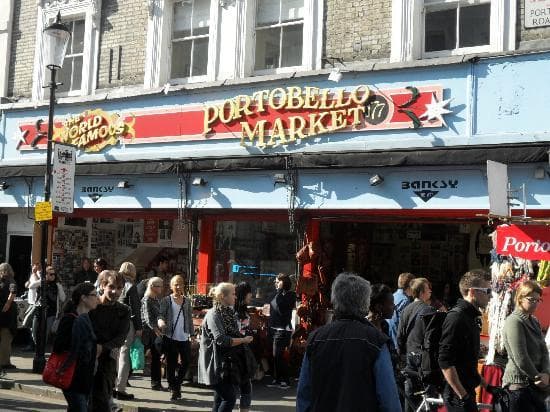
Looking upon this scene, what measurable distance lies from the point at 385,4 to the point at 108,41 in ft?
19.7

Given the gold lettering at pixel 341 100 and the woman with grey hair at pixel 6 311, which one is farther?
the gold lettering at pixel 341 100

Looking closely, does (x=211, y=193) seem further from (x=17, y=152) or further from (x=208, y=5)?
(x=17, y=152)

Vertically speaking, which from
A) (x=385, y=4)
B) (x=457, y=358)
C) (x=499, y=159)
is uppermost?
(x=385, y=4)

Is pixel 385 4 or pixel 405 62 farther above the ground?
pixel 385 4

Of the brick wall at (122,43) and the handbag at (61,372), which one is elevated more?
the brick wall at (122,43)

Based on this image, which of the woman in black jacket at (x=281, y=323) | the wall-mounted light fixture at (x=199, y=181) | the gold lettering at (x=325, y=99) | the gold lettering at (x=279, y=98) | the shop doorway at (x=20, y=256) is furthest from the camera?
the shop doorway at (x=20, y=256)

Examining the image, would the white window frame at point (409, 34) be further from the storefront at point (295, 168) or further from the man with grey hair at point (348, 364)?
the man with grey hair at point (348, 364)

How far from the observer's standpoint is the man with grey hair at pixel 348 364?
4184mm

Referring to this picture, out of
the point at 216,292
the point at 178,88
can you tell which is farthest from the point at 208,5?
the point at 216,292

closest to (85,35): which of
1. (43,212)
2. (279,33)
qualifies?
(279,33)

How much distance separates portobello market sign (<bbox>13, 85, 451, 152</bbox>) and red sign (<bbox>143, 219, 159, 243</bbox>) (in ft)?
6.18

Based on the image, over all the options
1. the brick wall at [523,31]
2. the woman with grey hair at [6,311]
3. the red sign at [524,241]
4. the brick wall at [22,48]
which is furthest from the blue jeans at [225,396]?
the brick wall at [22,48]

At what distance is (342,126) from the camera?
12.1 metres

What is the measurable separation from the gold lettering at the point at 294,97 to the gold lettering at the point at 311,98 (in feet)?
0.38
